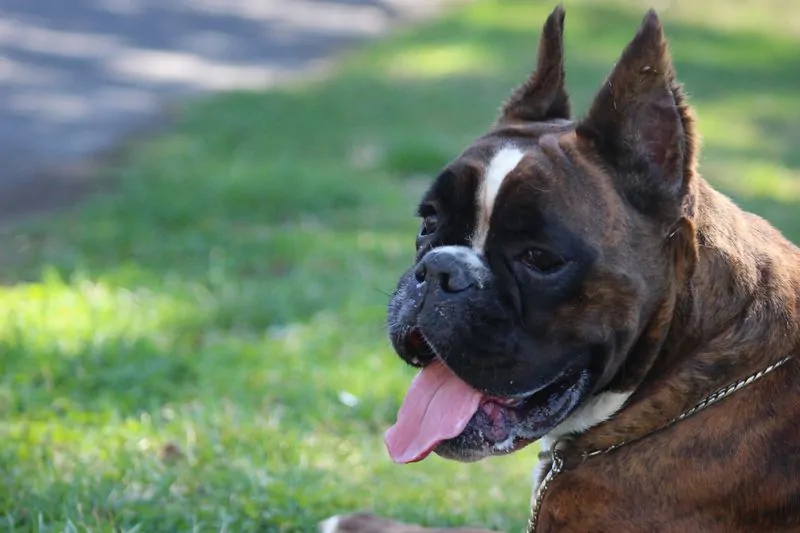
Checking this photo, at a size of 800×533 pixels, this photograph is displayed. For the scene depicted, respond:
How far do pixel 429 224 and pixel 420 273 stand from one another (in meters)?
0.29

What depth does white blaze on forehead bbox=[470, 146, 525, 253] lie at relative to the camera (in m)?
3.55

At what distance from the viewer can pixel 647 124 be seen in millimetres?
3523

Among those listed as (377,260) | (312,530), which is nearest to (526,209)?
(312,530)

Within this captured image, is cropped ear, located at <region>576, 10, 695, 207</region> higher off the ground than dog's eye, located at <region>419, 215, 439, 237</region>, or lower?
higher

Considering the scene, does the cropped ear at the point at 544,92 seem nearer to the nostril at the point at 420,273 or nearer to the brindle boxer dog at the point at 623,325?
the brindle boxer dog at the point at 623,325

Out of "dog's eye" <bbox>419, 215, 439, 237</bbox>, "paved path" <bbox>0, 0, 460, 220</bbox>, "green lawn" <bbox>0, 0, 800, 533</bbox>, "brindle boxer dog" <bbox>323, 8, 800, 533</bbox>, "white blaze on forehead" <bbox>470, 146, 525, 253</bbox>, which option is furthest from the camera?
"paved path" <bbox>0, 0, 460, 220</bbox>

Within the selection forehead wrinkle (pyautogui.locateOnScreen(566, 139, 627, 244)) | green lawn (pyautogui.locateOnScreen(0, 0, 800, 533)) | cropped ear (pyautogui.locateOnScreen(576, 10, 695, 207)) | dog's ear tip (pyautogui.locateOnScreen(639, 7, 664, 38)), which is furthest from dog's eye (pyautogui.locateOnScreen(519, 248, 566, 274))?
green lawn (pyautogui.locateOnScreen(0, 0, 800, 533))

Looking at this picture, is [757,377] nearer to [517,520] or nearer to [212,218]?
[517,520]

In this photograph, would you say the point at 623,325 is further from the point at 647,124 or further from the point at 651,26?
the point at 651,26

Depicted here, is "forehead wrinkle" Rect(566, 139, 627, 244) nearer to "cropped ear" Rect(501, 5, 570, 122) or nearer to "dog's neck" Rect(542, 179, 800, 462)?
"dog's neck" Rect(542, 179, 800, 462)

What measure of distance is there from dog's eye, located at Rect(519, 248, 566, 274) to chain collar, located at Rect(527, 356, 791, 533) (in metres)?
0.50

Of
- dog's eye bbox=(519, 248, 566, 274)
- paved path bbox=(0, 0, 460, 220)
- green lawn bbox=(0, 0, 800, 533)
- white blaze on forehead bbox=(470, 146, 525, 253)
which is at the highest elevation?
white blaze on forehead bbox=(470, 146, 525, 253)

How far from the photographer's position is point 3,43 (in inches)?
492

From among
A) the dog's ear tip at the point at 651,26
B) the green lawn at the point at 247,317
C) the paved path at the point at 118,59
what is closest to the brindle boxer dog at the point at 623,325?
the dog's ear tip at the point at 651,26
